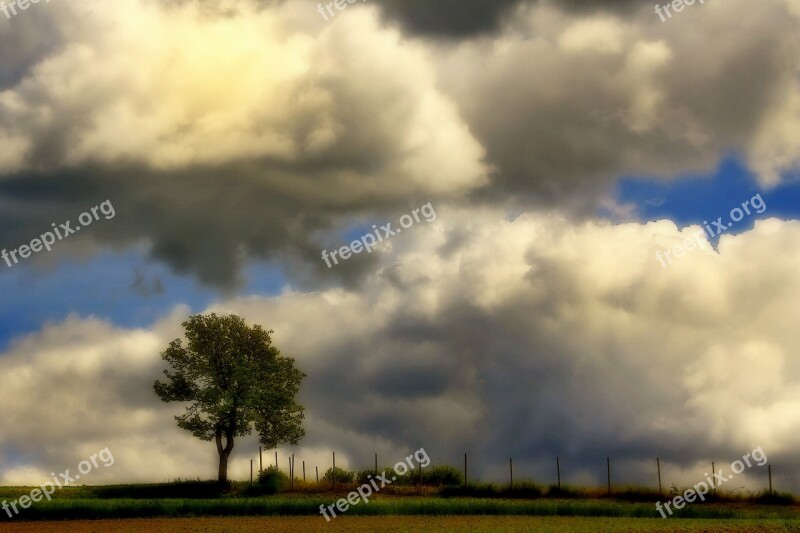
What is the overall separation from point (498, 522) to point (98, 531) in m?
23.7

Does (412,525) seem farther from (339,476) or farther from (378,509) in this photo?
(339,476)

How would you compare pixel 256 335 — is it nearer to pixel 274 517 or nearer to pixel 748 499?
pixel 274 517

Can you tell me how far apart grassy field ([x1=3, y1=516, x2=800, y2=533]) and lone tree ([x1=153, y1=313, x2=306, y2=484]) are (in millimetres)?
26246

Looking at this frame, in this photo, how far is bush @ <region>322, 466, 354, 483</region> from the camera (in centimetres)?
8012

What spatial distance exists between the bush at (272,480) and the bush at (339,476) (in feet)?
12.4

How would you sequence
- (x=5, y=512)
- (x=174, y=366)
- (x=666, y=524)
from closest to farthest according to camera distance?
(x=666, y=524) → (x=5, y=512) → (x=174, y=366)

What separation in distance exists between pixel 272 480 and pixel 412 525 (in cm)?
3339

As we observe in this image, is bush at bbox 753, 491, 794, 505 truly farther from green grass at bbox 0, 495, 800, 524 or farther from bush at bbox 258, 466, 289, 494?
bush at bbox 258, 466, 289, 494

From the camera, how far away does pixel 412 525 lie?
4906cm

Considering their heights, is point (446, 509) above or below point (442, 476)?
below

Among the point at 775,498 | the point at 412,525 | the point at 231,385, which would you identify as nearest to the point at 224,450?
the point at 231,385

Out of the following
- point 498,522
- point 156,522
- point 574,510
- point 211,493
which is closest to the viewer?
point 498,522

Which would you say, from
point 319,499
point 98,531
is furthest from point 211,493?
point 98,531

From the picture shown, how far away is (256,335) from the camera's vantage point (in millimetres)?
88062
